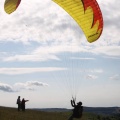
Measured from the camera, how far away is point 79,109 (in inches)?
770

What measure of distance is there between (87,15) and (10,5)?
16.5 ft

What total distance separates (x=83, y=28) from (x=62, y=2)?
2.14m

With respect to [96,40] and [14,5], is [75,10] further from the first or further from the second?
[14,5]

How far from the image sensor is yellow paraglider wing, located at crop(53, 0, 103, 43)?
63.6 ft

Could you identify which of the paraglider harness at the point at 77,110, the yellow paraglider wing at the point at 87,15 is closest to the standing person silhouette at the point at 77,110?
the paraglider harness at the point at 77,110

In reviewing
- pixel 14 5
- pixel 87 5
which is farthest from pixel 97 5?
pixel 14 5

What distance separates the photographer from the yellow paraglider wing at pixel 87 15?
19.4 m

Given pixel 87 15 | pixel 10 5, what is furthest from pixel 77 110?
pixel 10 5

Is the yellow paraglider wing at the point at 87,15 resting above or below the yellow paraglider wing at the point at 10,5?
below

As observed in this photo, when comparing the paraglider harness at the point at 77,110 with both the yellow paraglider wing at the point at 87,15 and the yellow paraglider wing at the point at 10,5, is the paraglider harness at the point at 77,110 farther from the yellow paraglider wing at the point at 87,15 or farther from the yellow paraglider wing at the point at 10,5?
the yellow paraglider wing at the point at 10,5

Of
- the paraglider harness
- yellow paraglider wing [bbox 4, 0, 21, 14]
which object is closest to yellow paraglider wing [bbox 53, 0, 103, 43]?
yellow paraglider wing [bbox 4, 0, 21, 14]

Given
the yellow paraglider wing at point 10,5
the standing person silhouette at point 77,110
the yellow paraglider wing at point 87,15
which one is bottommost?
the standing person silhouette at point 77,110

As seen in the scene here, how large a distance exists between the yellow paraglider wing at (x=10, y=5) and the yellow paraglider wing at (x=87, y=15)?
2.47m

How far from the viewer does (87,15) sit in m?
19.8
